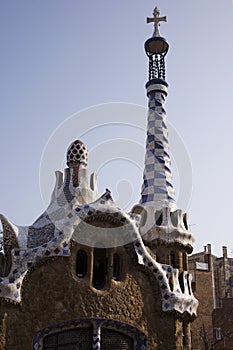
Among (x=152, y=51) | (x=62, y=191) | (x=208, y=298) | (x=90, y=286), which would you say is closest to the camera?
(x=90, y=286)

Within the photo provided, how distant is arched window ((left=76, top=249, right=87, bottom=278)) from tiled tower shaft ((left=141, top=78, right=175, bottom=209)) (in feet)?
9.61

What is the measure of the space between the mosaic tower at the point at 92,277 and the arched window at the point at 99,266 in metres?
0.02

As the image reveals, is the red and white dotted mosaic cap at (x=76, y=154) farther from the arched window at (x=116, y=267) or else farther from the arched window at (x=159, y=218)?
the arched window at (x=116, y=267)

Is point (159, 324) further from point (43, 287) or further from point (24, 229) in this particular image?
point (24, 229)

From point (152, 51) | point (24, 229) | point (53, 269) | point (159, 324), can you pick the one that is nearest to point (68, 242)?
point (53, 269)

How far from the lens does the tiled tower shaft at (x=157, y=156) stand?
14.0m

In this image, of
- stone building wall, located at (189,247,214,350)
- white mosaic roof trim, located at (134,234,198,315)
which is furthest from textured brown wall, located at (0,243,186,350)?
stone building wall, located at (189,247,214,350)

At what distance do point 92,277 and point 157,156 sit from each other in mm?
4527

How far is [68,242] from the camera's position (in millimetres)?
11047

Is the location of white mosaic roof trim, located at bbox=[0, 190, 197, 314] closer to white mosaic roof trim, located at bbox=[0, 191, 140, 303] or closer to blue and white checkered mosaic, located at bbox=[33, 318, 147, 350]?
white mosaic roof trim, located at bbox=[0, 191, 140, 303]

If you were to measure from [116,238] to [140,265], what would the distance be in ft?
2.57

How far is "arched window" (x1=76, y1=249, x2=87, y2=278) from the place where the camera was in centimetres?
1137

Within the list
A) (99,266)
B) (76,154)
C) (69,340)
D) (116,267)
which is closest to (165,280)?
(116,267)

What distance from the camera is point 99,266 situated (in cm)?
1159
